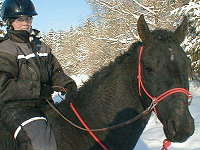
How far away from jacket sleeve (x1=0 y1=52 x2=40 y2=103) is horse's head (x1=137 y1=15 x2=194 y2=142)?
1.24 m

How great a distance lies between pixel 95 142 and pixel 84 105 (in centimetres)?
46

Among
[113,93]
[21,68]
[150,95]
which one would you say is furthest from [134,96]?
[21,68]

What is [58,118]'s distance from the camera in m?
4.03

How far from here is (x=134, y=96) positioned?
3.78 m

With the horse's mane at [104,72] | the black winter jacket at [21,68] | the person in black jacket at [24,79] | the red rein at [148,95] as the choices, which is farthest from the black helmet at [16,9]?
the red rein at [148,95]

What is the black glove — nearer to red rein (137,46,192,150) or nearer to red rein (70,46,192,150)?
red rein (70,46,192,150)

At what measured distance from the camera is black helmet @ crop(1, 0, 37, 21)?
4.09 meters

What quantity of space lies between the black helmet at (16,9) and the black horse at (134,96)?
1.12 meters

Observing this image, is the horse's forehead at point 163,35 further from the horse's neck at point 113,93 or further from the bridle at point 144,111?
the horse's neck at point 113,93

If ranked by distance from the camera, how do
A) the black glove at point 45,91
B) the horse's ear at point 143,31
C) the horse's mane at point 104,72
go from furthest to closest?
the black glove at point 45,91 < the horse's mane at point 104,72 < the horse's ear at point 143,31

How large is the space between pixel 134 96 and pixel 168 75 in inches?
23.6

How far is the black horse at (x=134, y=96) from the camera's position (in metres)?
3.23

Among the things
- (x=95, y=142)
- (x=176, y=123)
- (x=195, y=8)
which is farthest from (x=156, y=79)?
(x=195, y=8)

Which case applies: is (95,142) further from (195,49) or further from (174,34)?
(195,49)
